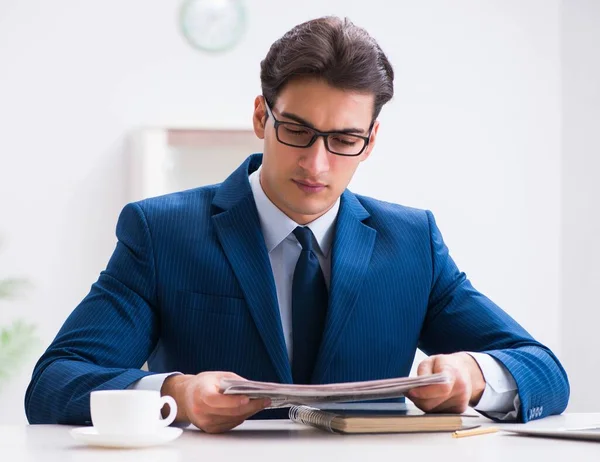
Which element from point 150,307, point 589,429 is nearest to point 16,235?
point 150,307

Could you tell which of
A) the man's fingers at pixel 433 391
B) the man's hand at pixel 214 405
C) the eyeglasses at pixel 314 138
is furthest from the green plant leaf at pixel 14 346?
the man's fingers at pixel 433 391

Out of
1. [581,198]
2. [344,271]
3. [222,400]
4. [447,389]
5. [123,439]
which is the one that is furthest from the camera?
[581,198]

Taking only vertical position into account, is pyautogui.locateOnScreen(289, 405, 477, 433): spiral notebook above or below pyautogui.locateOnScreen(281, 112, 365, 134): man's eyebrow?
below

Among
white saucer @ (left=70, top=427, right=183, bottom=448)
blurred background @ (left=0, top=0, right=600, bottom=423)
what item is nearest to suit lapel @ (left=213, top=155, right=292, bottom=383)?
white saucer @ (left=70, top=427, right=183, bottom=448)

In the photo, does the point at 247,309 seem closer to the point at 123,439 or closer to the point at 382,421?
the point at 382,421

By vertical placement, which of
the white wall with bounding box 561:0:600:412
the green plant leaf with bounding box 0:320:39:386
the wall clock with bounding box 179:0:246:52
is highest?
the wall clock with bounding box 179:0:246:52

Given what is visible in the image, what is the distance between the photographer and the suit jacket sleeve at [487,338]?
179 cm

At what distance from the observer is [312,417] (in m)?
1.56

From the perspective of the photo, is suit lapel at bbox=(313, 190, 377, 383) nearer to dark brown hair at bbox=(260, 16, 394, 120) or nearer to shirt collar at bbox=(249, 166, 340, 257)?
shirt collar at bbox=(249, 166, 340, 257)

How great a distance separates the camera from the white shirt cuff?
1728 millimetres

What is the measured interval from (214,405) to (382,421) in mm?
259

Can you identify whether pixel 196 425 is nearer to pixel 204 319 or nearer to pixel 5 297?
pixel 204 319

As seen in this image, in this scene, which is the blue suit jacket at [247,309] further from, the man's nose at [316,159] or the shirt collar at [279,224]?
the man's nose at [316,159]

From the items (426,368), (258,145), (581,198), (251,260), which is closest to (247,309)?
(251,260)
